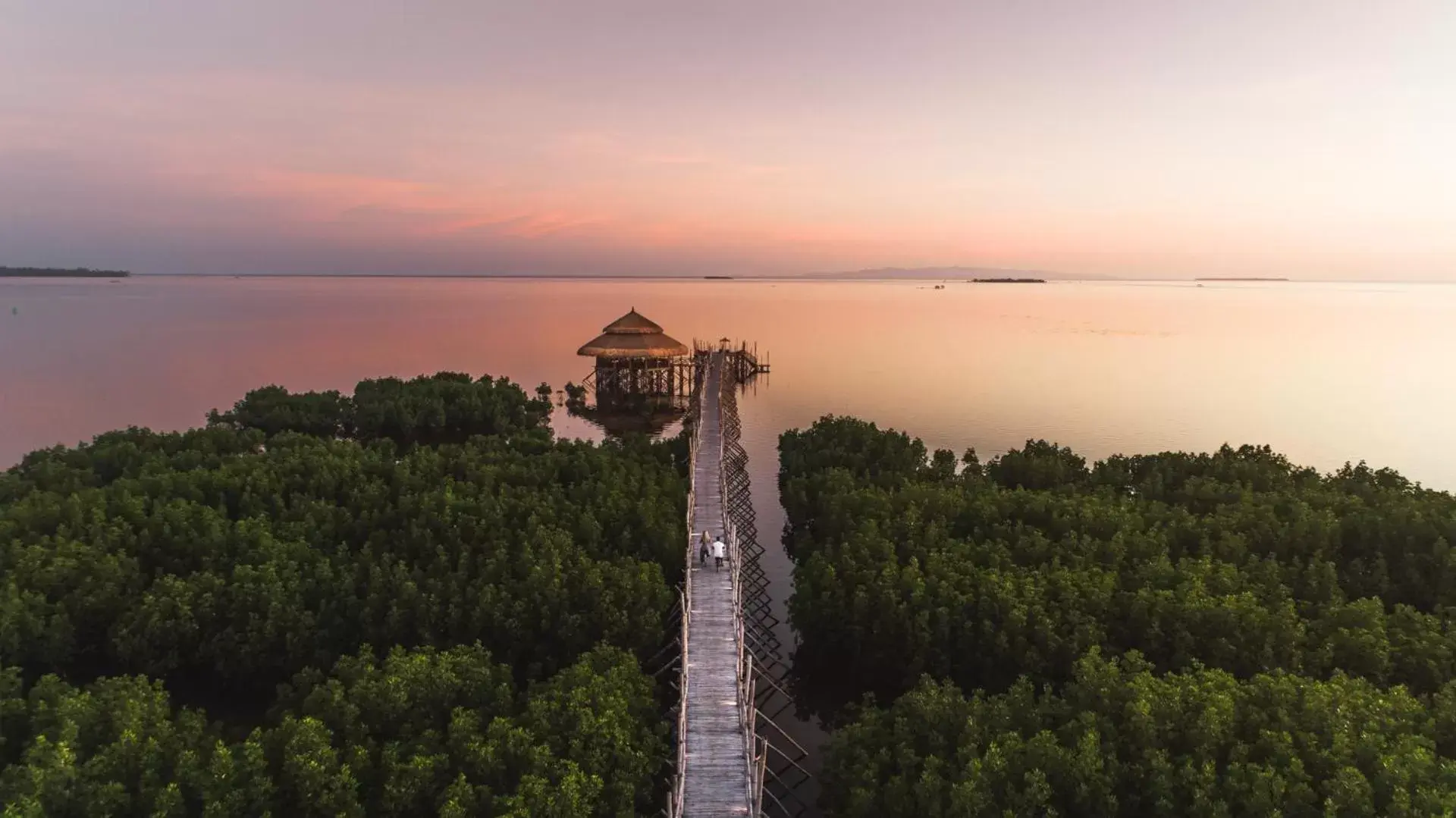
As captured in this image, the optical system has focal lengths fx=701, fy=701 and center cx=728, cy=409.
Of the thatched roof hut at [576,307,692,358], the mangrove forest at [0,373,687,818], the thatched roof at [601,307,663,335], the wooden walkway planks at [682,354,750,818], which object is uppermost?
the thatched roof at [601,307,663,335]

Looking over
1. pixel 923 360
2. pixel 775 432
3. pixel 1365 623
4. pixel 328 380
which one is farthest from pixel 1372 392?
pixel 328 380

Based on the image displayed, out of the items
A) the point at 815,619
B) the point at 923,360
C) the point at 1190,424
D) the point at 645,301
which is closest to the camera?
the point at 815,619

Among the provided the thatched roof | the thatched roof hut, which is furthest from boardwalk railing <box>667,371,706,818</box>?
the thatched roof

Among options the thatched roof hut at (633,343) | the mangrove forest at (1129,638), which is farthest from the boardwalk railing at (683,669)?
the thatched roof hut at (633,343)

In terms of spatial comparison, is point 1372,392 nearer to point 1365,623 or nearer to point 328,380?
point 1365,623

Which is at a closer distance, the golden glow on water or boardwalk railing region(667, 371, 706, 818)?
boardwalk railing region(667, 371, 706, 818)

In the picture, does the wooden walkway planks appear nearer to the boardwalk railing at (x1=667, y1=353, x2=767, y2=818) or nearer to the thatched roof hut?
the boardwalk railing at (x1=667, y1=353, x2=767, y2=818)

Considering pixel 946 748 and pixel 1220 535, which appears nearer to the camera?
pixel 946 748

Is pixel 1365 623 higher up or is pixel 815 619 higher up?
pixel 1365 623
